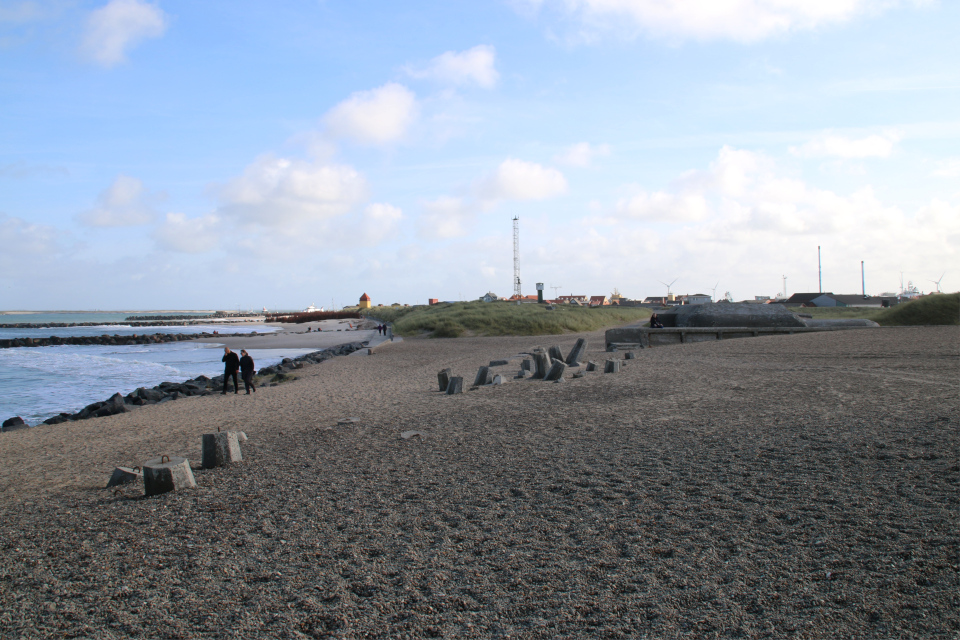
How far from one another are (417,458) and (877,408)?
664cm

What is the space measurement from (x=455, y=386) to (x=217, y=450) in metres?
5.85

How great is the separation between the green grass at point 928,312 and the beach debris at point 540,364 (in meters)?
21.7

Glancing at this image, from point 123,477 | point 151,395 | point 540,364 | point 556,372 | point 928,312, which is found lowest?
point 151,395

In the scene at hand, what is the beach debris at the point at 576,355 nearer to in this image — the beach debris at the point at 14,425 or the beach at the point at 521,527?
the beach at the point at 521,527

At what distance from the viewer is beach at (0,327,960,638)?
339 cm

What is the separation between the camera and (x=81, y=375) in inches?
957

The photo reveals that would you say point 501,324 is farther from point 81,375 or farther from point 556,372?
point 556,372

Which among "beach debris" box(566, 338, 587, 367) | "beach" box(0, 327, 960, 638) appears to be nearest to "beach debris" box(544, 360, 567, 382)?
"beach debris" box(566, 338, 587, 367)

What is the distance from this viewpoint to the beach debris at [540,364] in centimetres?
1373

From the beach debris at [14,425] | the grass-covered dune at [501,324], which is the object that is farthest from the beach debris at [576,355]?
the grass-covered dune at [501,324]

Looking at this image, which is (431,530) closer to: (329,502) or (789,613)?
(329,502)

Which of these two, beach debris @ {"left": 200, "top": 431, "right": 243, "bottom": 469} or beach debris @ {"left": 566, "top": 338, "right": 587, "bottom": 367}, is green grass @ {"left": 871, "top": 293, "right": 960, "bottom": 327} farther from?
beach debris @ {"left": 200, "top": 431, "right": 243, "bottom": 469}

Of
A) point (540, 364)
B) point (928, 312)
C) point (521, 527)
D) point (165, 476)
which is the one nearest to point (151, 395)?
point (540, 364)

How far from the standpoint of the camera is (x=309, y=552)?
4.43 meters
